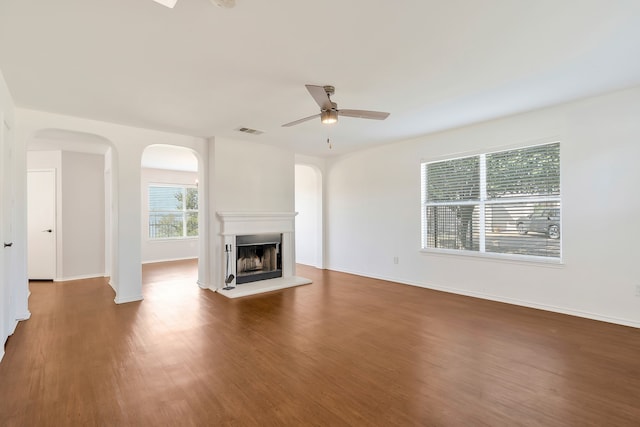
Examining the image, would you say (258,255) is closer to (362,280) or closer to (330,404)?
(362,280)

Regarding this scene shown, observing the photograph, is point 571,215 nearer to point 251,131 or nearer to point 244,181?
point 251,131

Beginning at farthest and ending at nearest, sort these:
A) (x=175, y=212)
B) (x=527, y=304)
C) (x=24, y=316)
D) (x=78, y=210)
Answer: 1. (x=175, y=212)
2. (x=78, y=210)
3. (x=527, y=304)
4. (x=24, y=316)

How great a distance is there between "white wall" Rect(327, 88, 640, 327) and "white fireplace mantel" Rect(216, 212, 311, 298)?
6.34 ft

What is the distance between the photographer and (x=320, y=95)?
277 cm

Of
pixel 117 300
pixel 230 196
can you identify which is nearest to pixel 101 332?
pixel 117 300

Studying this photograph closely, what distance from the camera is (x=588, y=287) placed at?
3594 mm

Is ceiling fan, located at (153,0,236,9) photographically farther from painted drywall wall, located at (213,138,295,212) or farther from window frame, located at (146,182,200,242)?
window frame, located at (146,182,200,242)

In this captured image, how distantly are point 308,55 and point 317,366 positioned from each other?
2.57m

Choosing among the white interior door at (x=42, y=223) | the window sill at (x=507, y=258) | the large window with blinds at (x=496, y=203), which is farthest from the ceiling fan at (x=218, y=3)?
the white interior door at (x=42, y=223)

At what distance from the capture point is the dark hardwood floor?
1930mm

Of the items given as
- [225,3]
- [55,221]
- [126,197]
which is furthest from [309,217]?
[225,3]

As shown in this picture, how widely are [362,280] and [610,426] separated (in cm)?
405

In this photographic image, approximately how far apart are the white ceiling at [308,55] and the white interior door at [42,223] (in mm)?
2750

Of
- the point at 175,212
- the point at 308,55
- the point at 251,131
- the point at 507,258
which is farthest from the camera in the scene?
the point at 175,212
